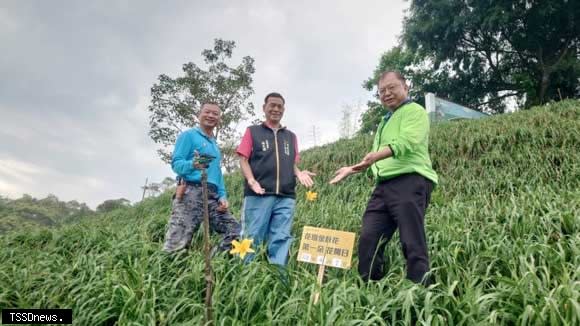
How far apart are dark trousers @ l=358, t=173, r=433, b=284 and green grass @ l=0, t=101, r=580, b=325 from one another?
0.43 ft

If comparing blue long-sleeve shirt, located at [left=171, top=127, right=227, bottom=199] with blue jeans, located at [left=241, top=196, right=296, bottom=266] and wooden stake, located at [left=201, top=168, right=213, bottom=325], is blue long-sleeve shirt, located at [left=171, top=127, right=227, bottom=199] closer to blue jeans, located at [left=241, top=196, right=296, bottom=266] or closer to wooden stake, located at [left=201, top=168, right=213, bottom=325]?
blue jeans, located at [left=241, top=196, right=296, bottom=266]

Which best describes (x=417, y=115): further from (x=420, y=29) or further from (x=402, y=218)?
(x=420, y=29)

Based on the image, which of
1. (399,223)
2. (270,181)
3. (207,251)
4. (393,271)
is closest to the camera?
(207,251)

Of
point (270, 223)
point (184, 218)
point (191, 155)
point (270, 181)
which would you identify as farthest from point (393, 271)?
point (191, 155)

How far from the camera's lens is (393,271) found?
253 centimetres

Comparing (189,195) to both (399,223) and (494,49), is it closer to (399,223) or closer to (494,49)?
(399,223)

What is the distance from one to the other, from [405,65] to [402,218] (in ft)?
46.2

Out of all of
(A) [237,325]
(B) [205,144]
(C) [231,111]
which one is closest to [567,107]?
(B) [205,144]

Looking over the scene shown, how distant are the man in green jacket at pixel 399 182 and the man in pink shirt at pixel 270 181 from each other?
56 centimetres

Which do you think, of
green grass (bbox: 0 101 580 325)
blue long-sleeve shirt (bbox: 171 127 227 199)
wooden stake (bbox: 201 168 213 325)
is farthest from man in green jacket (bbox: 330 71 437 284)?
blue long-sleeve shirt (bbox: 171 127 227 199)

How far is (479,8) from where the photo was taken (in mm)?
11398

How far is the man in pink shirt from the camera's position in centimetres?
261

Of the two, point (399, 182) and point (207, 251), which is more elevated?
point (399, 182)

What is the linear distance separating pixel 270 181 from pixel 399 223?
100 cm
